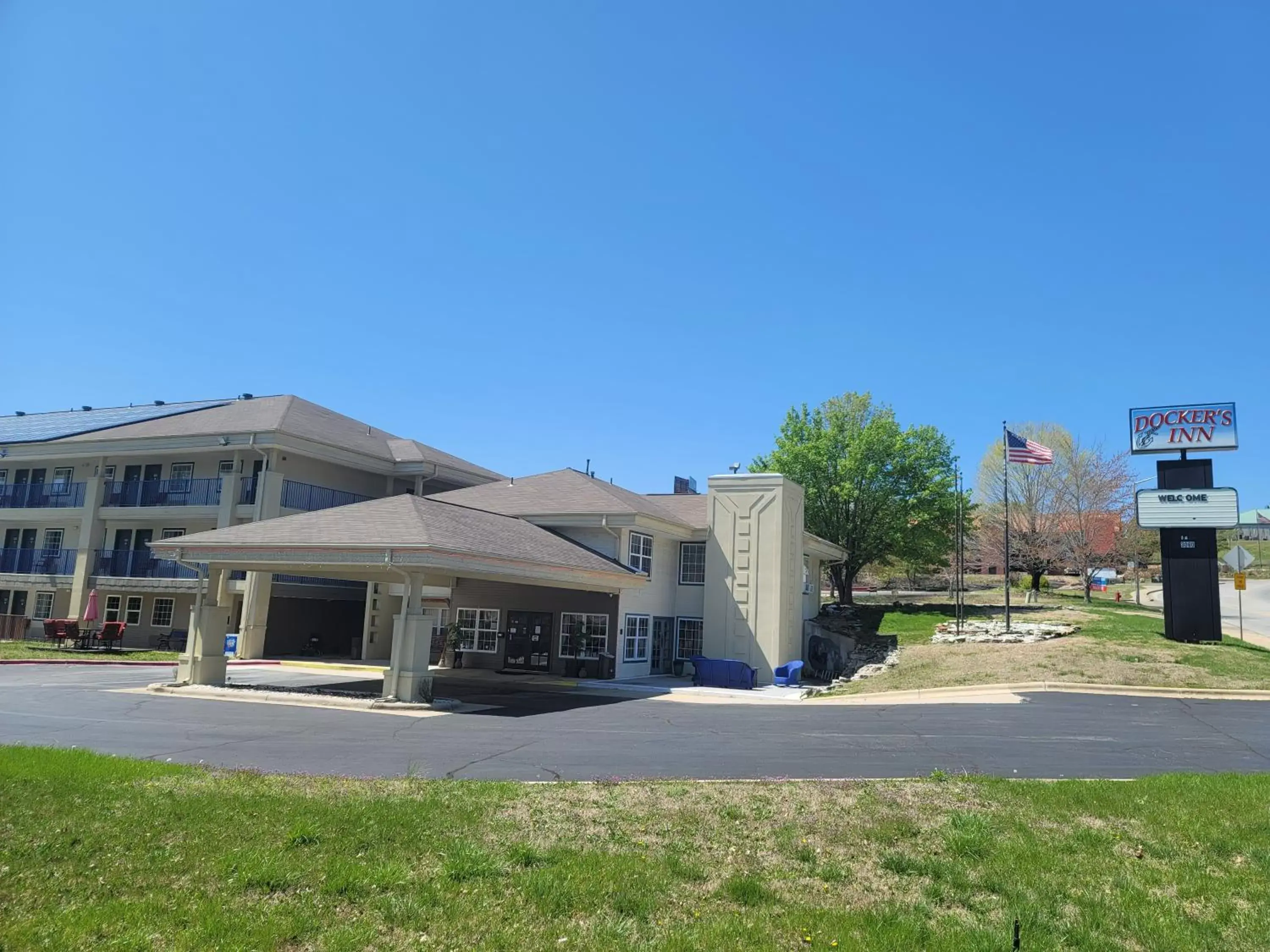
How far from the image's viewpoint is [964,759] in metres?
13.3

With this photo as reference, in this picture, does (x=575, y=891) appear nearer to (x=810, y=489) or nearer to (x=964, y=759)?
(x=964, y=759)

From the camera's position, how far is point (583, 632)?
96.3 feet

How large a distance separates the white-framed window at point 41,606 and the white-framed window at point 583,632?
80.2 feet

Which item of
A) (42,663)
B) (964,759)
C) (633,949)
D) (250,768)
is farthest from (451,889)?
(42,663)

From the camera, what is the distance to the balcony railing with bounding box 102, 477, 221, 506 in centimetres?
3500

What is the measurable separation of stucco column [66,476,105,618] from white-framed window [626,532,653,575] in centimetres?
2305

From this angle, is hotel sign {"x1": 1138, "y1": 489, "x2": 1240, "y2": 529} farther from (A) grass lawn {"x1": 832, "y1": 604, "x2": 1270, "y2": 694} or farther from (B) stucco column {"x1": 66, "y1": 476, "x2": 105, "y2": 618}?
(B) stucco column {"x1": 66, "y1": 476, "x2": 105, "y2": 618}

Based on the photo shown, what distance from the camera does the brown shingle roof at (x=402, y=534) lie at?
2089 cm

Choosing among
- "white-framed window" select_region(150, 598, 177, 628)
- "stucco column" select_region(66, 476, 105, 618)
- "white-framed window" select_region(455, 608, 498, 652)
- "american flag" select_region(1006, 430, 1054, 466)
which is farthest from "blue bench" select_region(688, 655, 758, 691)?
"stucco column" select_region(66, 476, 105, 618)

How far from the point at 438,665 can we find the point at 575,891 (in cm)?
2604

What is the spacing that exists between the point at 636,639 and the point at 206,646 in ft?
43.2

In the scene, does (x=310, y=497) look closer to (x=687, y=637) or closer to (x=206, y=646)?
(x=206, y=646)

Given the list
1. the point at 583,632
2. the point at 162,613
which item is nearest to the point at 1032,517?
the point at 583,632

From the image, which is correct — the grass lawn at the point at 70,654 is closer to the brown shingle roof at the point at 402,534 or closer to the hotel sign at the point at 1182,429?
the brown shingle roof at the point at 402,534
